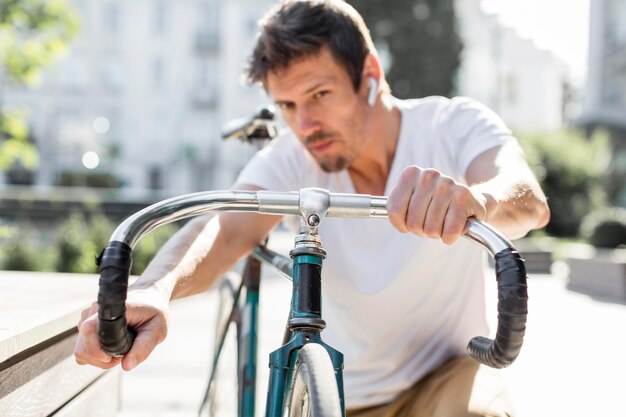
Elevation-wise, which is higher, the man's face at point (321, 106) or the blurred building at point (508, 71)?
the blurred building at point (508, 71)

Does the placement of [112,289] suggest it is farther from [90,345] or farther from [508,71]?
[508,71]

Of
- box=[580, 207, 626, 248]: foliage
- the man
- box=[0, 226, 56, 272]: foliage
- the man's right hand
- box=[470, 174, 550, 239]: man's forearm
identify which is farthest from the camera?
box=[580, 207, 626, 248]: foliage

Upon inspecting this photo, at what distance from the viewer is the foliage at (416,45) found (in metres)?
23.7

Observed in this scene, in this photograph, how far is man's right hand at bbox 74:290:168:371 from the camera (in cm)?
109

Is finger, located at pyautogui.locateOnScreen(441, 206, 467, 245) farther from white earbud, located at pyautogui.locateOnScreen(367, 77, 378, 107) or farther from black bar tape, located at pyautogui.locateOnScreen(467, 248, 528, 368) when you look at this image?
white earbud, located at pyautogui.locateOnScreen(367, 77, 378, 107)

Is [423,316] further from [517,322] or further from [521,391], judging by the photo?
[521,391]

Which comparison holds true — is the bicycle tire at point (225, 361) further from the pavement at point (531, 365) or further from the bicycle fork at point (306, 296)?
the bicycle fork at point (306, 296)

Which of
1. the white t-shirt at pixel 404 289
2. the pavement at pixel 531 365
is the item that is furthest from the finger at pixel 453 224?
the pavement at pixel 531 365

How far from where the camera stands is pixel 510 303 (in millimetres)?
996

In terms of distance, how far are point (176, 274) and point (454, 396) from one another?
0.67 m

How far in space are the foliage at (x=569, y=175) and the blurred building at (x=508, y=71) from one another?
528 inches

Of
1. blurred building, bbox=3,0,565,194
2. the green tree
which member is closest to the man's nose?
the green tree

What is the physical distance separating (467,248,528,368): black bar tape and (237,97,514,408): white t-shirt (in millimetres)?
818

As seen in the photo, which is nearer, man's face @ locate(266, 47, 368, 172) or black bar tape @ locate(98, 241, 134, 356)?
black bar tape @ locate(98, 241, 134, 356)
